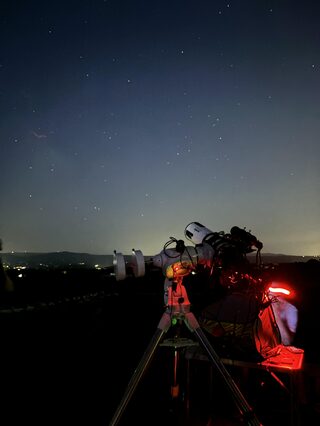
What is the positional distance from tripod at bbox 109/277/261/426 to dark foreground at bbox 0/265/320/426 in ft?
2.40

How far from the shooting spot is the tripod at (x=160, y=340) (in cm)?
284

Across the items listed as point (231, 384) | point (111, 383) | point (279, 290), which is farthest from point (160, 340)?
point (111, 383)

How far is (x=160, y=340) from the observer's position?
2.97 metres

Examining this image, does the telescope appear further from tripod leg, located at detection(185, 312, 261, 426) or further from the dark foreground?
tripod leg, located at detection(185, 312, 261, 426)

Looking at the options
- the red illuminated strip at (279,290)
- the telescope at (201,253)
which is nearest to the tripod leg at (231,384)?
the telescope at (201,253)

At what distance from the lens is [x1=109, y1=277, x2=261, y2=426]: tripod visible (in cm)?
284

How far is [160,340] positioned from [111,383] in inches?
129

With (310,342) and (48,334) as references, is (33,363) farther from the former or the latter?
(310,342)

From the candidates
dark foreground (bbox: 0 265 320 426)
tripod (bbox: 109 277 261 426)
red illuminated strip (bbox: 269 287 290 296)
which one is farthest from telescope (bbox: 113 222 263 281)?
red illuminated strip (bbox: 269 287 290 296)

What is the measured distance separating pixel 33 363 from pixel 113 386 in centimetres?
221

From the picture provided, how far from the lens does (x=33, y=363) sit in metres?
6.68

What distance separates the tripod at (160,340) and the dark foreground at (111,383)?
2.40 feet

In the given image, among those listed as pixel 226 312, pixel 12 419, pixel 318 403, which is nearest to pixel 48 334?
pixel 12 419

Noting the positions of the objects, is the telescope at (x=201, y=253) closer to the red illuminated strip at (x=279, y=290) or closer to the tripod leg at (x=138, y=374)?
the tripod leg at (x=138, y=374)
